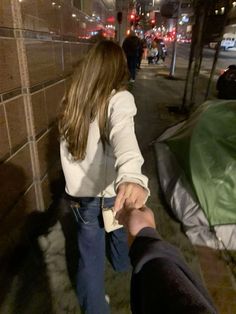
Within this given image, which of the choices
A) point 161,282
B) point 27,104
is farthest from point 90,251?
point 27,104

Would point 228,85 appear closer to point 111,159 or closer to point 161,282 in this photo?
point 111,159

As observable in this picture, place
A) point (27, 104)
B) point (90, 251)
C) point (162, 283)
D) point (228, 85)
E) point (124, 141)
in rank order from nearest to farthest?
point (162, 283) → point (124, 141) → point (90, 251) → point (27, 104) → point (228, 85)

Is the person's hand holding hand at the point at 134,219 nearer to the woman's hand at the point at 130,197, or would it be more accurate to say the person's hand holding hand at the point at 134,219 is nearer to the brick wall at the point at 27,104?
the woman's hand at the point at 130,197

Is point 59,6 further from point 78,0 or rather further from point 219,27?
point 219,27

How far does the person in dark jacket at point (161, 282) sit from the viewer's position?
0.68m

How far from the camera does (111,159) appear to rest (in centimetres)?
166

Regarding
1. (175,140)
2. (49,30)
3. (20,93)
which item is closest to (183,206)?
(175,140)

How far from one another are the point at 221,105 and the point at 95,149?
3.09m

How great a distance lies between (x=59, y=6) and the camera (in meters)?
3.27

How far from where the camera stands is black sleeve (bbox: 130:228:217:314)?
0.68 meters

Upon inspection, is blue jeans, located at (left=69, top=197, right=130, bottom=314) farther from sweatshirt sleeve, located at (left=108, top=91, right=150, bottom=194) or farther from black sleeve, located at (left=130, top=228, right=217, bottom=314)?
black sleeve, located at (left=130, top=228, right=217, bottom=314)

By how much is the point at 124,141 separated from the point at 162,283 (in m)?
0.78

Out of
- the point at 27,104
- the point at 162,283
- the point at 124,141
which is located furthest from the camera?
the point at 27,104

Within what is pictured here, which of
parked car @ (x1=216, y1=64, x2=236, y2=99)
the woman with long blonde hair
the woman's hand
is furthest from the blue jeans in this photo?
parked car @ (x1=216, y1=64, x2=236, y2=99)
